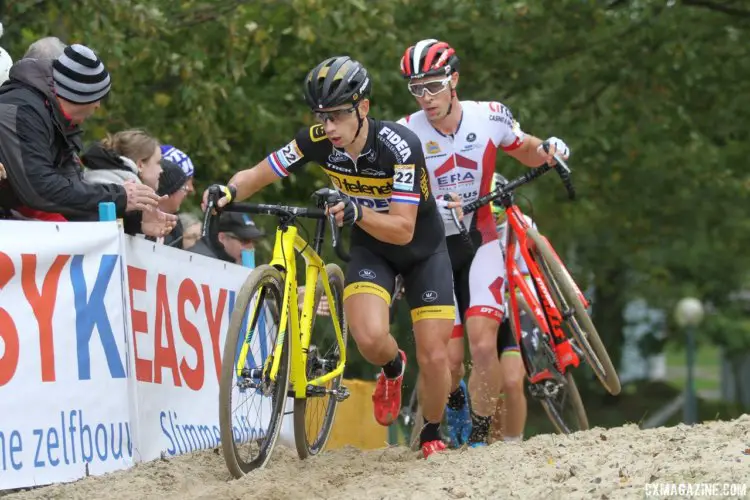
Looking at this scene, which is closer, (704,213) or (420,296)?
(420,296)

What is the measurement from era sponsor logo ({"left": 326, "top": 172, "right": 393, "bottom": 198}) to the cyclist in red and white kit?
89 centimetres

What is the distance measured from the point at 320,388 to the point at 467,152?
216cm

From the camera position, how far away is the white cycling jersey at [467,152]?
9.05m

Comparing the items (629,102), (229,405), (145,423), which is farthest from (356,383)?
(629,102)

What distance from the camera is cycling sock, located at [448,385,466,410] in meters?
A: 9.85

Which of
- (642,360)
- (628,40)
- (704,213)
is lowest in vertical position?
(642,360)

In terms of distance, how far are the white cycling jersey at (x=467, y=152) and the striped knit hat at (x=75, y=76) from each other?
2.40 m

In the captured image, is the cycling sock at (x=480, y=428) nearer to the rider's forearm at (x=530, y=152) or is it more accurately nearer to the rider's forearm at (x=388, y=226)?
the rider's forearm at (x=530, y=152)

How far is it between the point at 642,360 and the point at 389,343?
2620cm

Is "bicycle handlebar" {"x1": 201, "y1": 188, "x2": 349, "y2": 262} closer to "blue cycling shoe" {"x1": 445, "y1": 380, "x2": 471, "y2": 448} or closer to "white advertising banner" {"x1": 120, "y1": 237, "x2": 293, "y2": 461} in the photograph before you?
"white advertising banner" {"x1": 120, "y1": 237, "x2": 293, "y2": 461}

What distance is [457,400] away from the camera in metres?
9.87

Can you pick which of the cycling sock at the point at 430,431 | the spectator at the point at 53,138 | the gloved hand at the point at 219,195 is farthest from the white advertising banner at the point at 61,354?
the cycling sock at the point at 430,431

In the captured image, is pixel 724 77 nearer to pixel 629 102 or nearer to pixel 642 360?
pixel 629 102

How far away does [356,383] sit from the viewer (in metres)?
11.3
